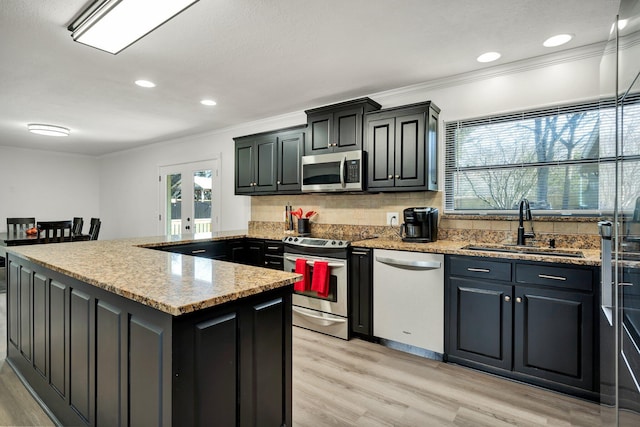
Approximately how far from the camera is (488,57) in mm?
2754

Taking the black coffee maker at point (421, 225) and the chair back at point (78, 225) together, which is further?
the chair back at point (78, 225)

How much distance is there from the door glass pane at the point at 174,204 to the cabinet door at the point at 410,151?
4.19 meters

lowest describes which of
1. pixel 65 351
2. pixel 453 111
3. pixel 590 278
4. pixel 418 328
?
pixel 418 328

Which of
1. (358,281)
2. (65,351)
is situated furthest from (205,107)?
(65,351)

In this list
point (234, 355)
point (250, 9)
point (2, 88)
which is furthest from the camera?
point (2, 88)

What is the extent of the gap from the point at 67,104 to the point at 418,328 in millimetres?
4475

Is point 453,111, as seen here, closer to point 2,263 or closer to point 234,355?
point 234,355

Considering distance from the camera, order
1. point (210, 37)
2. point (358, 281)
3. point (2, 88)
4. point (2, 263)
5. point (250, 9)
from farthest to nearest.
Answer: point (2, 263) → point (2, 88) → point (358, 281) → point (210, 37) → point (250, 9)

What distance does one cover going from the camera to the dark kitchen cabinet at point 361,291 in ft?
9.93

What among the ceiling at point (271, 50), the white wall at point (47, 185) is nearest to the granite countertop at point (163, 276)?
the ceiling at point (271, 50)

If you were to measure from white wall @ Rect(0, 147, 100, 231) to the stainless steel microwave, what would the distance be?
6399 millimetres

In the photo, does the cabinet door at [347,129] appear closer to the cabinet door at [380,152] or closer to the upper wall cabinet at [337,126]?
the upper wall cabinet at [337,126]

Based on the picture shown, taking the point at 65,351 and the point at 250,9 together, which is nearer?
the point at 65,351

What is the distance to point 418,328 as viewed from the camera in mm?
2777
